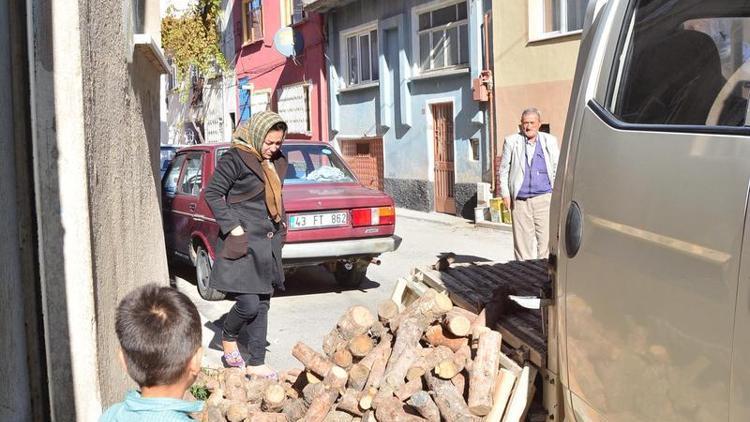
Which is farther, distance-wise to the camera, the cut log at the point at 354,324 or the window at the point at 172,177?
the window at the point at 172,177

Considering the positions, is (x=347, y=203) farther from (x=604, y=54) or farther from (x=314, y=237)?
(x=604, y=54)

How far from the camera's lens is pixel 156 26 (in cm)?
750

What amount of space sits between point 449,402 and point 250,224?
219 centimetres

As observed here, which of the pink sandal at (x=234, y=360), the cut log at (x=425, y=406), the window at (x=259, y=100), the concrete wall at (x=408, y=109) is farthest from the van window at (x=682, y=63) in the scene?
the window at (x=259, y=100)

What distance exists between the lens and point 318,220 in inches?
A: 310

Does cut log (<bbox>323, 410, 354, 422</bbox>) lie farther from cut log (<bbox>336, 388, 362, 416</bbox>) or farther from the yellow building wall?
the yellow building wall

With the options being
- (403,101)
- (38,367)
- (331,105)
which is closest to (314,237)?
(38,367)

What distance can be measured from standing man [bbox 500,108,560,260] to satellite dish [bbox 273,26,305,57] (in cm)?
1684

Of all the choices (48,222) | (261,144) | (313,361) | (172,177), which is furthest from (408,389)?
(172,177)

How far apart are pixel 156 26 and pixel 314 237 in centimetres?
251

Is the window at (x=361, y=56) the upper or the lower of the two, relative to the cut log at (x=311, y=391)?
upper

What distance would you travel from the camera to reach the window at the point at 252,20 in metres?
27.0

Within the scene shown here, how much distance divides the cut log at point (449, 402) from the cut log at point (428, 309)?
43 centimetres

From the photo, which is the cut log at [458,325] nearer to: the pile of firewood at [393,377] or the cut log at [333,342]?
the pile of firewood at [393,377]
